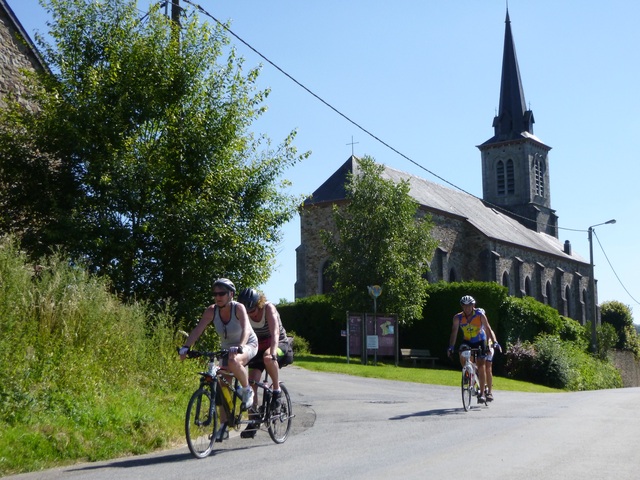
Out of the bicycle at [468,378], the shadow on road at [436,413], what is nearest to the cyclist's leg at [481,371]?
the bicycle at [468,378]

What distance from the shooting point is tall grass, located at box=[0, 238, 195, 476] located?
7664mm

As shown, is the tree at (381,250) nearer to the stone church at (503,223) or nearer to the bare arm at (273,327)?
the stone church at (503,223)

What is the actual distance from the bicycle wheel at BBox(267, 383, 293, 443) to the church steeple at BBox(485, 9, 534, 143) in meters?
69.3

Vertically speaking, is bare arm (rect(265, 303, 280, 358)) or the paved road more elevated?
bare arm (rect(265, 303, 280, 358))

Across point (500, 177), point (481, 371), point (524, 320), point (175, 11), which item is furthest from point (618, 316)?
point (175, 11)

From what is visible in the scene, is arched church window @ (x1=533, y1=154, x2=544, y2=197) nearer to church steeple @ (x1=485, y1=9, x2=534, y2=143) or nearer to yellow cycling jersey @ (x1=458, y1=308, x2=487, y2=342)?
church steeple @ (x1=485, y1=9, x2=534, y2=143)

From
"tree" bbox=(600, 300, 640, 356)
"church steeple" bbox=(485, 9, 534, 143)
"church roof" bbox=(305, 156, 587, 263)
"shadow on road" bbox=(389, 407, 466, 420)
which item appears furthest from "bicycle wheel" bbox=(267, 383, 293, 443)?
"church steeple" bbox=(485, 9, 534, 143)

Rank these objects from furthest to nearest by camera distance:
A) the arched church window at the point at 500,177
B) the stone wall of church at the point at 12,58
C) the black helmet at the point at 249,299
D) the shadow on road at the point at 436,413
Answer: the arched church window at the point at 500,177
the stone wall of church at the point at 12,58
the shadow on road at the point at 436,413
the black helmet at the point at 249,299

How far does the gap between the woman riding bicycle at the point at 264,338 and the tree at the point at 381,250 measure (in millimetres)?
22662

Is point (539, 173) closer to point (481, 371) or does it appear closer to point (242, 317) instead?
point (481, 371)

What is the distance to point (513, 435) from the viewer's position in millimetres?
9102

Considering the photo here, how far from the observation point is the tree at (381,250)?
31.7 meters

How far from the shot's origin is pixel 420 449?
26.3 ft

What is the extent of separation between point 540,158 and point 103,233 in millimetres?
69615
